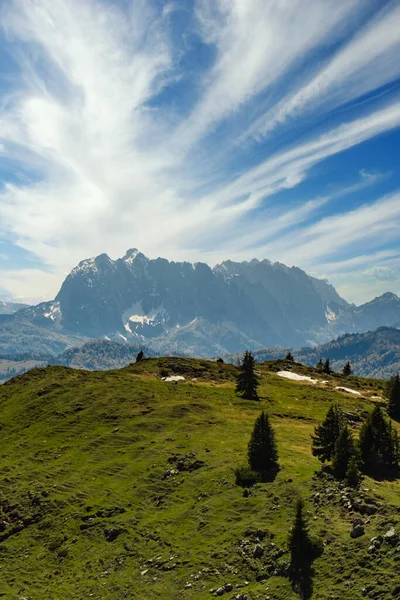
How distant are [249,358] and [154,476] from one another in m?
49.7

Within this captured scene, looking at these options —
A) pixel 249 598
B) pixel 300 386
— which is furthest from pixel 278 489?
pixel 300 386

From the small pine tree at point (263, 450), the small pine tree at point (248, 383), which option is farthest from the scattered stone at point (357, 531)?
the small pine tree at point (248, 383)

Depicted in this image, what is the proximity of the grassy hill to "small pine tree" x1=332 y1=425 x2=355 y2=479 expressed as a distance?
4.81 ft

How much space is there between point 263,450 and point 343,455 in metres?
10.2

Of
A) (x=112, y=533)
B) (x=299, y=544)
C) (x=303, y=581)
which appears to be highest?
(x=299, y=544)

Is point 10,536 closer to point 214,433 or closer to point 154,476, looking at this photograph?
point 154,476

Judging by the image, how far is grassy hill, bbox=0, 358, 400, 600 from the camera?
35.1 meters

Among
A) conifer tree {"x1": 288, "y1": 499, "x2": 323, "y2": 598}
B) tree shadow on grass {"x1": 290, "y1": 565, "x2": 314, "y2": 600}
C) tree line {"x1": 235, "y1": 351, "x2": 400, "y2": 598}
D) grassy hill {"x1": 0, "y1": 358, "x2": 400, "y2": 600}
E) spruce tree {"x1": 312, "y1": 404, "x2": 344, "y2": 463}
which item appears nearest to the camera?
tree shadow on grass {"x1": 290, "y1": 565, "x2": 314, "y2": 600}

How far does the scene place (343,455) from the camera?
4575cm

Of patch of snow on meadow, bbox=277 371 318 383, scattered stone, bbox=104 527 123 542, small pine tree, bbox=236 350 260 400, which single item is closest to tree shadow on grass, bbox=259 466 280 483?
scattered stone, bbox=104 527 123 542

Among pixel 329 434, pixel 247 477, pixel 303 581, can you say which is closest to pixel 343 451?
pixel 329 434

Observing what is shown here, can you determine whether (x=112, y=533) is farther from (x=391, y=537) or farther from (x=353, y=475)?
(x=391, y=537)

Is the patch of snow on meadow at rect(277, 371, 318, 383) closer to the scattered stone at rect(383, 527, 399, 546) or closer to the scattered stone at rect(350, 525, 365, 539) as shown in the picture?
the scattered stone at rect(350, 525, 365, 539)

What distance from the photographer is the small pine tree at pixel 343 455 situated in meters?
45.3
